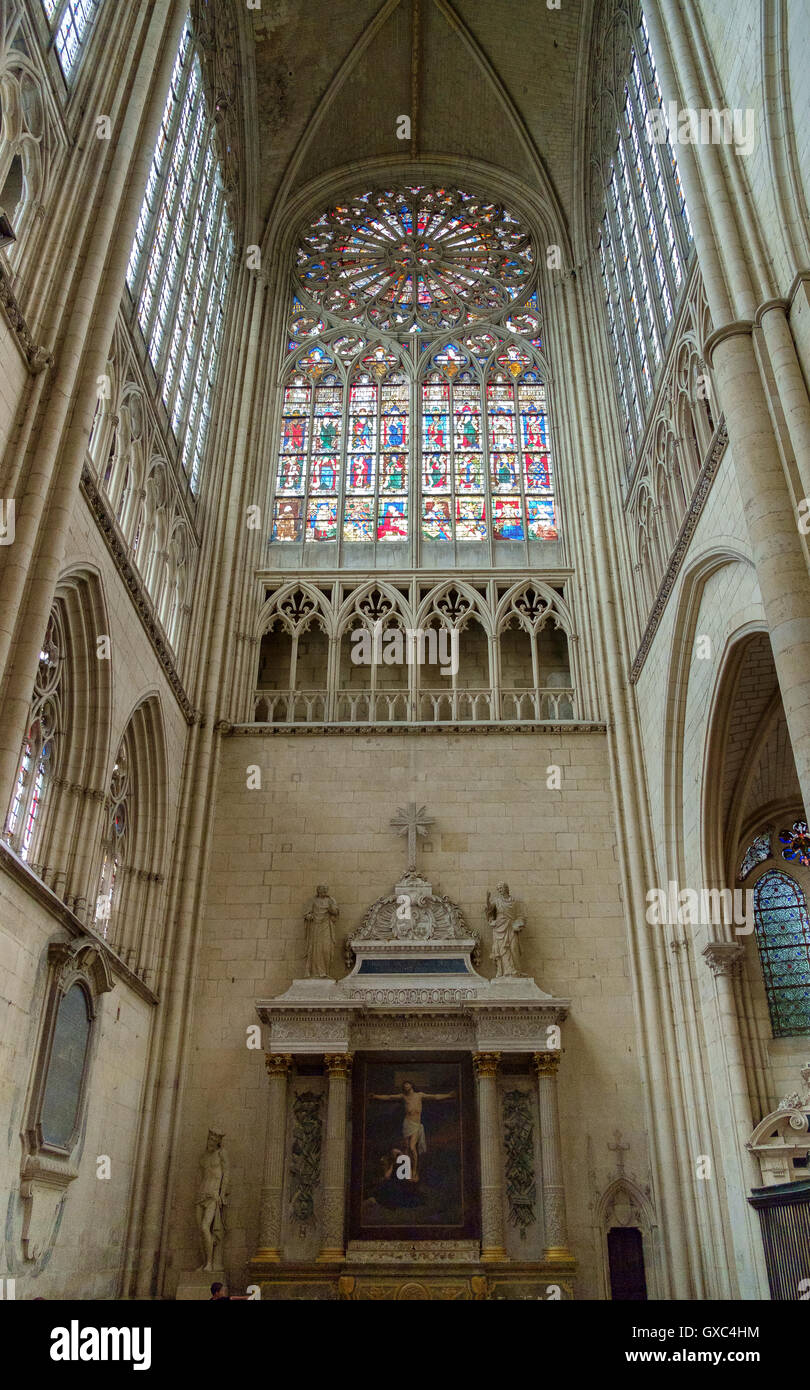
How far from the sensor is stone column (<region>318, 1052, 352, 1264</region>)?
40.8ft

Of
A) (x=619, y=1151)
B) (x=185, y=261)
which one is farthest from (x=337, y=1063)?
(x=185, y=261)

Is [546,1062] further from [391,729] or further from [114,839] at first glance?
[114,839]

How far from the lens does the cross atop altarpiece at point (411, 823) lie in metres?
15.3

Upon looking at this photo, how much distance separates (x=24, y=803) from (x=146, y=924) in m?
3.89

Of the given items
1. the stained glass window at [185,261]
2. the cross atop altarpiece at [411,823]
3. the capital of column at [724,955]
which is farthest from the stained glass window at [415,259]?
the capital of column at [724,955]

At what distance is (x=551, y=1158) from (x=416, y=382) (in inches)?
552

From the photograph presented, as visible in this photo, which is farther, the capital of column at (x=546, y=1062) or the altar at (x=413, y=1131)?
the capital of column at (x=546, y=1062)

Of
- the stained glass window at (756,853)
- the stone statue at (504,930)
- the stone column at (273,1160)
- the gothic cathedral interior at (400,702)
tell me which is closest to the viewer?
the gothic cathedral interior at (400,702)

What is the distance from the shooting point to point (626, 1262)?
12844mm

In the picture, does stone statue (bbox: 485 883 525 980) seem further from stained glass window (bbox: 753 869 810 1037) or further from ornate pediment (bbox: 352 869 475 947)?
stained glass window (bbox: 753 869 810 1037)

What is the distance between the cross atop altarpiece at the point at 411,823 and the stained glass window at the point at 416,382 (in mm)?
4827

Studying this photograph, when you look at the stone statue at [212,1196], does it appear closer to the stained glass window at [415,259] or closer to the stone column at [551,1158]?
the stone column at [551,1158]

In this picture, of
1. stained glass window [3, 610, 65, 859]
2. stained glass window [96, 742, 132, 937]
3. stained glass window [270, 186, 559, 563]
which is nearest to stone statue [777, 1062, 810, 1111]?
stained glass window [96, 742, 132, 937]
